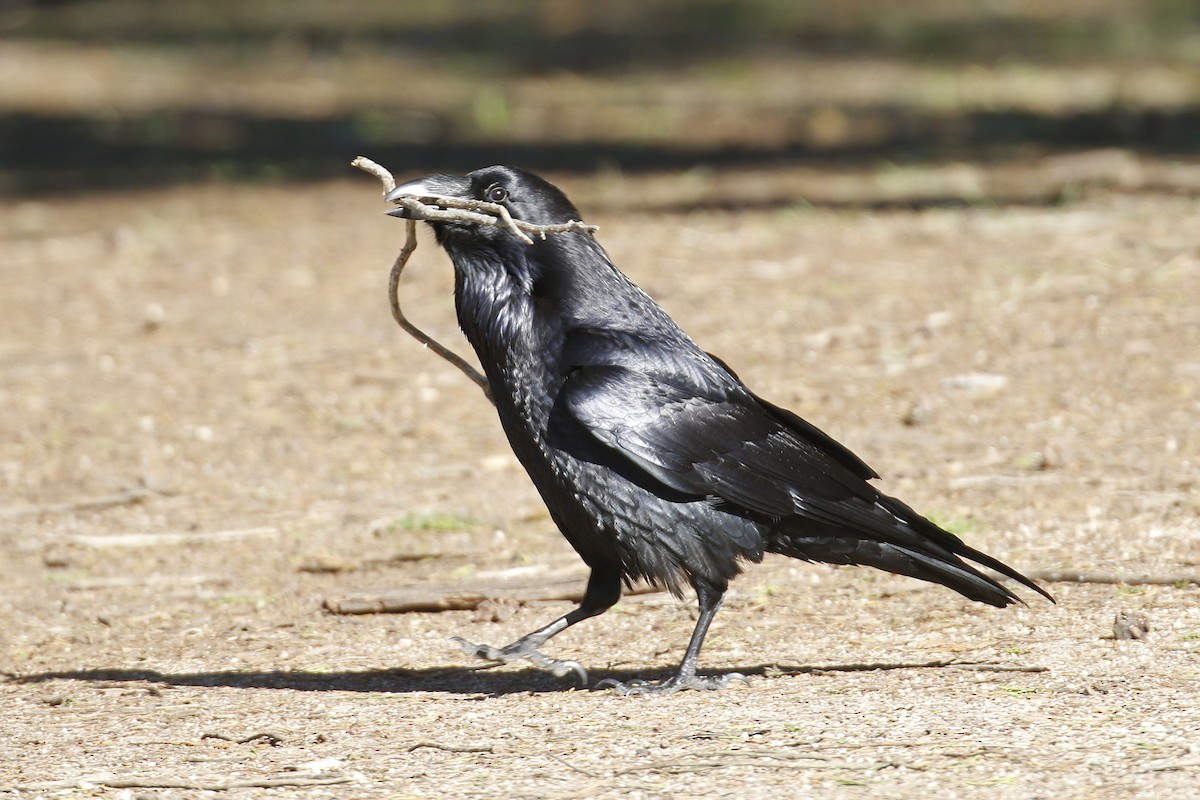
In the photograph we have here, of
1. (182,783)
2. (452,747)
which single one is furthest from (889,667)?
(182,783)

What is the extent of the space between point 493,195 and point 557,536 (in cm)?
180

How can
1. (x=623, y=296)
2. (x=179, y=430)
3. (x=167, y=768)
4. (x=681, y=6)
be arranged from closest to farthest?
(x=167, y=768) → (x=623, y=296) → (x=179, y=430) → (x=681, y=6)

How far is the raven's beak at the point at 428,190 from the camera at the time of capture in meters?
4.82

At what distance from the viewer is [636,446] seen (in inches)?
182

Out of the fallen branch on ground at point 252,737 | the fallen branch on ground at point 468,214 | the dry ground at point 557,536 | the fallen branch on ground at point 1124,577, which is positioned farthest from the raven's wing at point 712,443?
the fallen branch on ground at point 252,737

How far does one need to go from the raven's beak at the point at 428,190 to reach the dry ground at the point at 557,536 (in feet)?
4.59

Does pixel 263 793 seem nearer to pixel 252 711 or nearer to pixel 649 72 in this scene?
pixel 252 711

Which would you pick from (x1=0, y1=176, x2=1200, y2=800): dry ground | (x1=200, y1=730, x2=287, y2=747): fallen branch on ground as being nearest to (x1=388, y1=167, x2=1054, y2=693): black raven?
(x1=0, y1=176, x2=1200, y2=800): dry ground

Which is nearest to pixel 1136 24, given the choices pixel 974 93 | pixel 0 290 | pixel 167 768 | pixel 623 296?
pixel 974 93

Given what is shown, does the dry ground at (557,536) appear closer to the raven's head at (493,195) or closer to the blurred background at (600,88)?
the raven's head at (493,195)

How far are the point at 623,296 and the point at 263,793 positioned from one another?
183 centimetres

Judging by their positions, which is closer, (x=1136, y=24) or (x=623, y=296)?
(x=623, y=296)

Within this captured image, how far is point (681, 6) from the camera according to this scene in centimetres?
2480

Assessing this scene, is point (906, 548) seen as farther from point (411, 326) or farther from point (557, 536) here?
point (557, 536)
